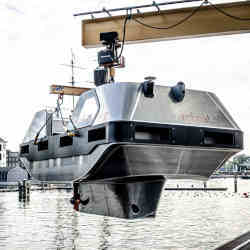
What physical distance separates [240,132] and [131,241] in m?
10.4

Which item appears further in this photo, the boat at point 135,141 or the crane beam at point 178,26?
the crane beam at point 178,26

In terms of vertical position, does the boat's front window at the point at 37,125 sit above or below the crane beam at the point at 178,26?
below

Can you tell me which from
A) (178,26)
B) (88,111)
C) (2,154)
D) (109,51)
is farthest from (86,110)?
(2,154)

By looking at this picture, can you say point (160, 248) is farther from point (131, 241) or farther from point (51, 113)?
point (51, 113)

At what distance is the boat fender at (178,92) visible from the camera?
316 inches

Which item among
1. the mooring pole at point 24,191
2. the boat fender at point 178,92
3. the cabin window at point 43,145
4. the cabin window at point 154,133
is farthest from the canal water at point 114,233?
the mooring pole at point 24,191

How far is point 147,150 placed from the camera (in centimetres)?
773

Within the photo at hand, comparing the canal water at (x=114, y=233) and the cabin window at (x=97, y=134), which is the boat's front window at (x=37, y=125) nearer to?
the cabin window at (x=97, y=134)

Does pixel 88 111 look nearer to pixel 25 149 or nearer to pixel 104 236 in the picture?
pixel 25 149

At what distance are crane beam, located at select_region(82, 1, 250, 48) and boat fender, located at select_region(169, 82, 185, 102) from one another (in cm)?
589

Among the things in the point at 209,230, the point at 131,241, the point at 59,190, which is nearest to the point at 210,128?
the point at 131,241

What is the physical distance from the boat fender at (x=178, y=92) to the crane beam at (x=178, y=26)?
5887 mm

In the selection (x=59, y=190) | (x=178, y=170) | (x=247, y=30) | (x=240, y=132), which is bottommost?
(x=59, y=190)

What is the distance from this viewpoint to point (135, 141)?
756 centimetres
